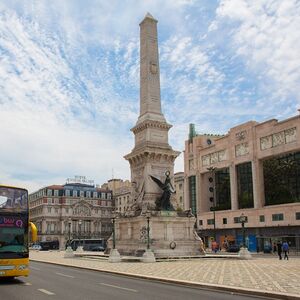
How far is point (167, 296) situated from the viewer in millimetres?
14148

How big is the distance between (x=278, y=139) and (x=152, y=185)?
27735 millimetres

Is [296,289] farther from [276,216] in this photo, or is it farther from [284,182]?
[284,182]

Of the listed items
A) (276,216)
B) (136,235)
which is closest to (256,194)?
(276,216)

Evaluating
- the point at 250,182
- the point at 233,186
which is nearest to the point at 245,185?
the point at 250,182

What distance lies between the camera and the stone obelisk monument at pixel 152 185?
121 ft

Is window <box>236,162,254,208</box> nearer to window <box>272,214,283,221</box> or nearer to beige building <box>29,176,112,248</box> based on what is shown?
window <box>272,214,283,221</box>

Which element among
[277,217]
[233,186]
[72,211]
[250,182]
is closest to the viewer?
[277,217]

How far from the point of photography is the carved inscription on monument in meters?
57.5

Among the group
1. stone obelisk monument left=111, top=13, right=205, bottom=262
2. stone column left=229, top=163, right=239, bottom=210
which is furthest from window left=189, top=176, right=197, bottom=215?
stone obelisk monument left=111, top=13, right=205, bottom=262

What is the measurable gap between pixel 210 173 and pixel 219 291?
62658 millimetres

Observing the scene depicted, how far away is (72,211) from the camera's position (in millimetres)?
123812

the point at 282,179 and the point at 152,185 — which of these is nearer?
the point at 152,185

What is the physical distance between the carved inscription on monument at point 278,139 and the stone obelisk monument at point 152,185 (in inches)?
931

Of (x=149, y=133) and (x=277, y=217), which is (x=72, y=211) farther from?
(x=149, y=133)
